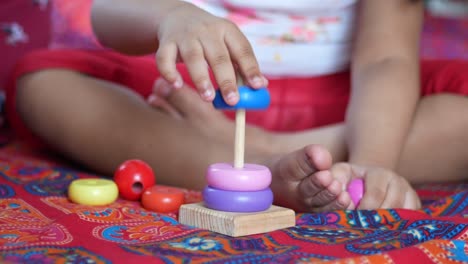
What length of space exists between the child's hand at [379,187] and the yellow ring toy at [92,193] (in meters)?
0.29

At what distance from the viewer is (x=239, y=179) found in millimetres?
720

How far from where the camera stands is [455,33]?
1.84 metres

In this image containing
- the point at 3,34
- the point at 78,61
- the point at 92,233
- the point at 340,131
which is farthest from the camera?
the point at 3,34

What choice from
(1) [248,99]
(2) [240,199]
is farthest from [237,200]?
(1) [248,99]

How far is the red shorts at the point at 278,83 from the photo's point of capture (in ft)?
3.91

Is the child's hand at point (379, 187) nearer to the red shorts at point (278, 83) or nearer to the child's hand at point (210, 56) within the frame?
the child's hand at point (210, 56)

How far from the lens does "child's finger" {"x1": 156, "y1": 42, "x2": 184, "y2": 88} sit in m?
0.73

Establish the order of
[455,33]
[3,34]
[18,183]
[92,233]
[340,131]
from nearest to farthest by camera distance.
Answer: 1. [92,233]
2. [18,183]
3. [340,131]
4. [3,34]
5. [455,33]

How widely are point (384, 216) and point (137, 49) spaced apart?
442mm

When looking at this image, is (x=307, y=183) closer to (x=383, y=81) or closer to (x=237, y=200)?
(x=237, y=200)

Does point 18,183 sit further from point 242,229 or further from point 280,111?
point 280,111

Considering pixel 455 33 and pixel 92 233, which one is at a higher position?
pixel 455 33

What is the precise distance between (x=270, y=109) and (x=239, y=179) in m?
0.56

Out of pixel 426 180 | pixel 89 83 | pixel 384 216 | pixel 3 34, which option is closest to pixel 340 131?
pixel 426 180
